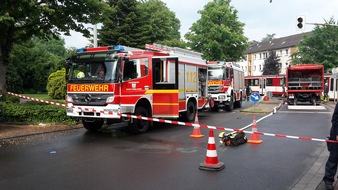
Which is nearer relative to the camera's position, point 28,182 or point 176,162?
point 28,182

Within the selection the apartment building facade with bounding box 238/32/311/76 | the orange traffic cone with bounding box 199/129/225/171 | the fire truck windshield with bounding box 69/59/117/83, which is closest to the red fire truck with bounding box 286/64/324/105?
the fire truck windshield with bounding box 69/59/117/83

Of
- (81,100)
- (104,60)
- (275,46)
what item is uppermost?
(275,46)

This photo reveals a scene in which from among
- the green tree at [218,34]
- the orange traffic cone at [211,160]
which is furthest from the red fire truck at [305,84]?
the orange traffic cone at [211,160]

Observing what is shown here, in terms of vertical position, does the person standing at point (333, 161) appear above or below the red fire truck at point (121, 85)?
below

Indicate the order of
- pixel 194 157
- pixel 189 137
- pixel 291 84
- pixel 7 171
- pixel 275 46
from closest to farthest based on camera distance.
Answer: pixel 7 171 → pixel 194 157 → pixel 189 137 → pixel 291 84 → pixel 275 46

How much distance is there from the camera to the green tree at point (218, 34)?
4003 centimetres

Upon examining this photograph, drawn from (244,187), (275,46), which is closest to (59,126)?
(244,187)

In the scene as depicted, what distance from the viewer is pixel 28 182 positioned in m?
5.91

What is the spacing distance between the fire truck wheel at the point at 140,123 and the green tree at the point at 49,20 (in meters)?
4.81

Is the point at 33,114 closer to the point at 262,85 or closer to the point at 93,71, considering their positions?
the point at 93,71

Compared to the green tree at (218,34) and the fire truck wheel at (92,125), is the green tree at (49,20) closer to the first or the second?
the fire truck wheel at (92,125)

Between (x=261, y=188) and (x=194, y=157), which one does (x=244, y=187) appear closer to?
(x=261, y=188)

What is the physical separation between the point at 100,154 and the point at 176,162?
2012 millimetres

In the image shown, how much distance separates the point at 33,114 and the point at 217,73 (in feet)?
35.8
